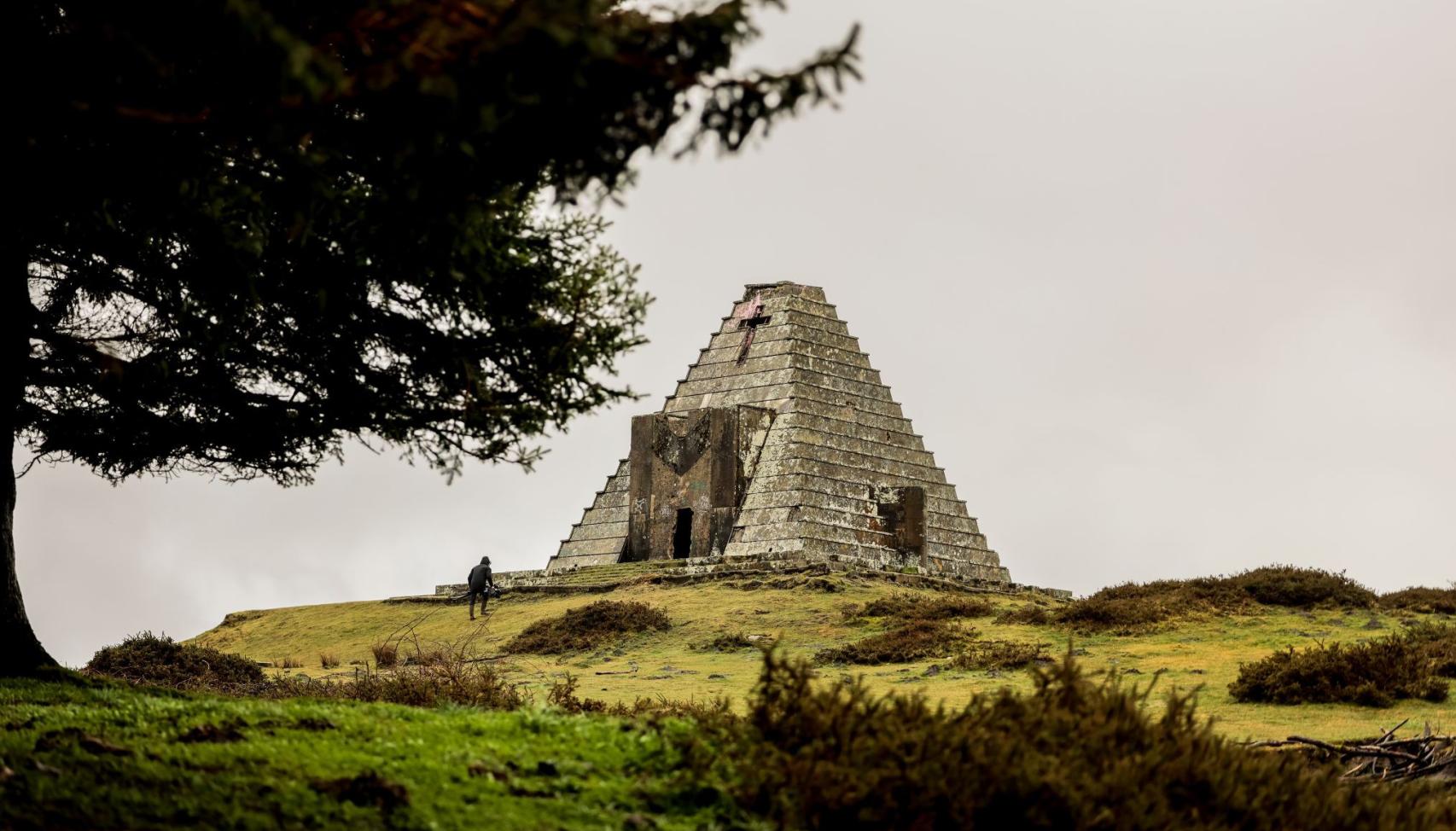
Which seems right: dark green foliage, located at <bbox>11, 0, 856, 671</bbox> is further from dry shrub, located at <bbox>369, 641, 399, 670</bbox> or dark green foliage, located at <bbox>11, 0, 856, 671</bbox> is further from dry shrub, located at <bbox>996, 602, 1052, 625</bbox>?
dry shrub, located at <bbox>996, 602, 1052, 625</bbox>

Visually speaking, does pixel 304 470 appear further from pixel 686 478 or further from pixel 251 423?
pixel 686 478

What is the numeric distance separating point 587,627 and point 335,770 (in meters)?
28.4

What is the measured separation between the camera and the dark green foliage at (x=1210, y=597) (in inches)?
1352

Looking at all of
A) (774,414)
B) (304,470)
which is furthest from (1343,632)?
(774,414)

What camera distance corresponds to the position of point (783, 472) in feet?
188

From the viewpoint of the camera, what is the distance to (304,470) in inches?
845

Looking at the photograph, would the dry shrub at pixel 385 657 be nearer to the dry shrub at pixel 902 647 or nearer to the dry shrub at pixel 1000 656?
the dry shrub at pixel 902 647

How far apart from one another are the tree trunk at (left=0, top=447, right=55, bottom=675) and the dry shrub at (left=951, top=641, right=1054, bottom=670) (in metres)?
15.5

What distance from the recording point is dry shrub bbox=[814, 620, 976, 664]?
32.0 m

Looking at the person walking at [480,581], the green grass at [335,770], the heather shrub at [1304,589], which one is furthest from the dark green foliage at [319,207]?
the person walking at [480,581]

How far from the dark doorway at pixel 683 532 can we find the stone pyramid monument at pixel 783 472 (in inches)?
1.7

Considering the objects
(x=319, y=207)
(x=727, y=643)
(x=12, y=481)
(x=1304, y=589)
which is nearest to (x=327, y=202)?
(x=319, y=207)

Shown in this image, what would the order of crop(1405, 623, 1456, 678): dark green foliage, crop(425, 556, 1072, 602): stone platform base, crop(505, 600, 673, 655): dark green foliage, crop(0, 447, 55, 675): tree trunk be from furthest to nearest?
crop(425, 556, 1072, 602): stone platform base < crop(505, 600, 673, 655): dark green foliage < crop(1405, 623, 1456, 678): dark green foliage < crop(0, 447, 55, 675): tree trunk

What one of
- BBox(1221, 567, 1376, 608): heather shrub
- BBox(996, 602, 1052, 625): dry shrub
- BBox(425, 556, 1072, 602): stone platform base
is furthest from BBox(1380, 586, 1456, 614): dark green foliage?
BBox(425, 556, 1072, 602): stone platform base
